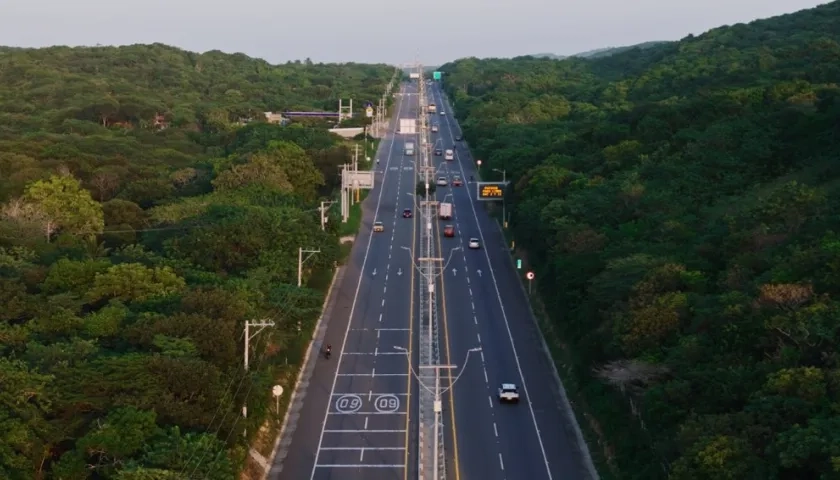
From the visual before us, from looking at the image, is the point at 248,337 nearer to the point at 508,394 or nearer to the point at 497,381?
the point at 508,394

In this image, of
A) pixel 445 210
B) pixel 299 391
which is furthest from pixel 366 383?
pixel 445 210

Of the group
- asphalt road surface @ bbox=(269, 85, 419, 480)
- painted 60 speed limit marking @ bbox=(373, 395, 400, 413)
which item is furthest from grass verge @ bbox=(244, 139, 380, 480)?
painted 60 speed limit marking @ bbox=(373, 395, 400, 413)

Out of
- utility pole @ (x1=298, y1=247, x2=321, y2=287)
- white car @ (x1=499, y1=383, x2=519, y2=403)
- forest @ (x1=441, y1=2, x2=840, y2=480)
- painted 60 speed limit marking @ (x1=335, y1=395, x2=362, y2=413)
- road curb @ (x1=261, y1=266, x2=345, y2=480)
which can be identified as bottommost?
painted 60 speed limit marking @ (x1=335, y1=395, x2=362, y2=413)

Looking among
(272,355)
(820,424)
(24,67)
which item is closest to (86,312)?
(272,355)

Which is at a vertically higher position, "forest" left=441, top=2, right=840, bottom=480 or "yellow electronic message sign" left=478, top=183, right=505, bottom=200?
"forest" left=441, top=2, right=840, bottom=480

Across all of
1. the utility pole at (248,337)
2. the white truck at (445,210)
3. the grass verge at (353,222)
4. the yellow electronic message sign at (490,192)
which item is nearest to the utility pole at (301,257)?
the utility pole at (248,337)

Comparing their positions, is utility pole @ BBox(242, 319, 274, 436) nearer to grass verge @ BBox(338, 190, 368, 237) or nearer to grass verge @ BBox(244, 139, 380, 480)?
grass verge @ BBox(244, 139, 380, 480)
